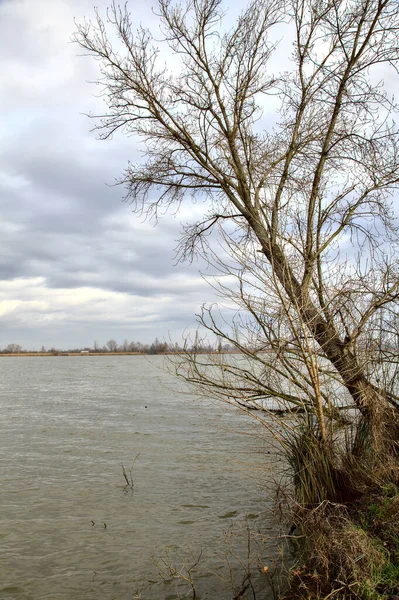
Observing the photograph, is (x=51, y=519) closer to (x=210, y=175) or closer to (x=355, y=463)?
(x=355, y=463)

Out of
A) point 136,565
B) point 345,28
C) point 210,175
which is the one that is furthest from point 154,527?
point 345,28

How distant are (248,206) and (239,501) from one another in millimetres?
5453

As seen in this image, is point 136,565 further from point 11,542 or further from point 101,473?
point 101,473

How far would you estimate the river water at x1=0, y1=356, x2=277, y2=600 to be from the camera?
601 cm

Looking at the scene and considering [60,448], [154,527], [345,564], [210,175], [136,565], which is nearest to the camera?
[345,564]

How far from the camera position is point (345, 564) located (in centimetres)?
468

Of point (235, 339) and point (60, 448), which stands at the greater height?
point (235, 339)

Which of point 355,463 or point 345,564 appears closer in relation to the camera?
point 345,564

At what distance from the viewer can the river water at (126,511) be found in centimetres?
601

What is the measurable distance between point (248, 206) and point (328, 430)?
4364 mm

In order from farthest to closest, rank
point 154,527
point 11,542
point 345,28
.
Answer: point 345,28, point 154,527, point 11,542

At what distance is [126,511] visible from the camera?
337 inches

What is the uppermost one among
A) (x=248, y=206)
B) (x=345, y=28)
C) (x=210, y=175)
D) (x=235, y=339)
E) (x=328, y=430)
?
(x=345, y=28)

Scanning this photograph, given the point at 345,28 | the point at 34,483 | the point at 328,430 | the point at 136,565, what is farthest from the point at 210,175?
the point at 34,483
